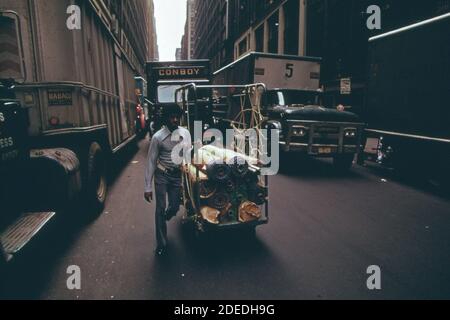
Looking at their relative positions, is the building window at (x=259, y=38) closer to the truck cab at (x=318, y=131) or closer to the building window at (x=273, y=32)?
the building window at (x=273, y=32)

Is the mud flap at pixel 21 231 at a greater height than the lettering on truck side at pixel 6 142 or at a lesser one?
lesser

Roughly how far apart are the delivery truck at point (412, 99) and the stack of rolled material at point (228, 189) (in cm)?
539

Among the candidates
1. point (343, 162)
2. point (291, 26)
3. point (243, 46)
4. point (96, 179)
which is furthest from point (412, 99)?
point (243, 46)

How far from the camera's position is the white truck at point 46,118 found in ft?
11.9

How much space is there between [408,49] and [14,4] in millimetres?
8831

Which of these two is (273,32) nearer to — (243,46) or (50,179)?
(243,46)

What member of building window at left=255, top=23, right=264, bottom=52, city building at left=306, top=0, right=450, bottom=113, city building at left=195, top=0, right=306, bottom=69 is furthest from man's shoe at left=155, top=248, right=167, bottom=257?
building window at left=255, top=23, right=264, bottom=52

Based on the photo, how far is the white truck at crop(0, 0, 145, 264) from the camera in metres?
3.63

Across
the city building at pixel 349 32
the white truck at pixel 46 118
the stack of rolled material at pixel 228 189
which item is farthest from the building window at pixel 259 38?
the stack of rolled material at pixel 228 189

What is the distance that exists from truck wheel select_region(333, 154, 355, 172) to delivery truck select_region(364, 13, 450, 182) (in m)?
0.66

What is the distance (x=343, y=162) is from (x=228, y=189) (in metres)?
7.02

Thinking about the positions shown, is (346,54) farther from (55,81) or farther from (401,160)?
(55,81)

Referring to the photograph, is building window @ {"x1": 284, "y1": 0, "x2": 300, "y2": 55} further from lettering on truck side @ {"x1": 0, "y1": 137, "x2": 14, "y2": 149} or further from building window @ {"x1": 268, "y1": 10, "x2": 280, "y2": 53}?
lettering on truck side @ {"x1": 0, "y1": 137, "x2": 14, "y2": 149}

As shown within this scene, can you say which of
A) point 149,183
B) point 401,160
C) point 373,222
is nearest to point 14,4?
point 149,183
